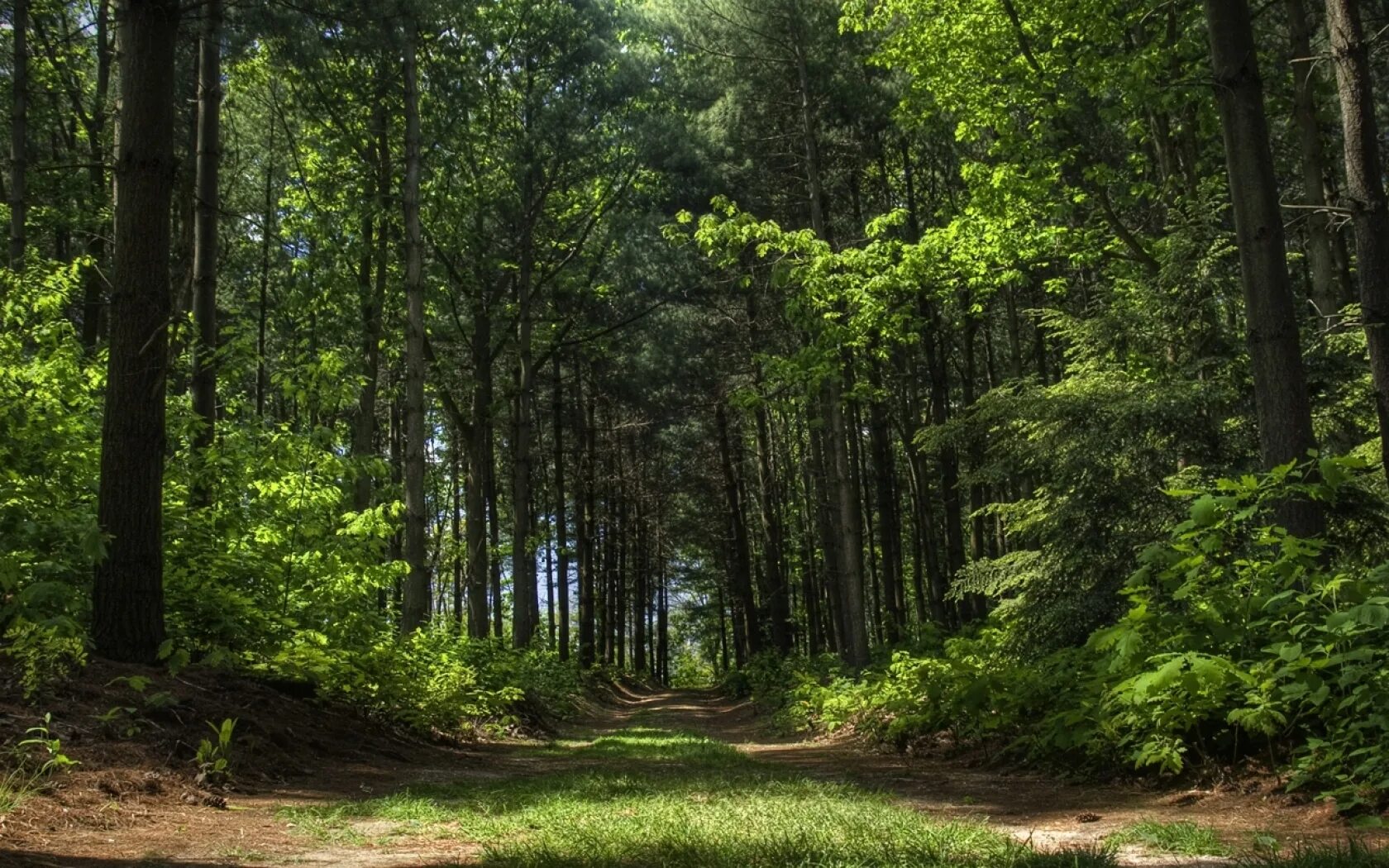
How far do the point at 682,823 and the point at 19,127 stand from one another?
1534cm

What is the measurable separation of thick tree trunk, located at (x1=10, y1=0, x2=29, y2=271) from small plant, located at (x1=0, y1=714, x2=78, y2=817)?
10.2 m

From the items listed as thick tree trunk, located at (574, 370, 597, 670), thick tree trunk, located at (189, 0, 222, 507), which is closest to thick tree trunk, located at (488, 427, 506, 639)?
thick tree trunk, located at (574, 370, 597, 670)

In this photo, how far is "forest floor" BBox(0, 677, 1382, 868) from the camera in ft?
14.2

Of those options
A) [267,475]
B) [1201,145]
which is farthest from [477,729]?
[1201,145]

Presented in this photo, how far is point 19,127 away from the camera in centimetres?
1492

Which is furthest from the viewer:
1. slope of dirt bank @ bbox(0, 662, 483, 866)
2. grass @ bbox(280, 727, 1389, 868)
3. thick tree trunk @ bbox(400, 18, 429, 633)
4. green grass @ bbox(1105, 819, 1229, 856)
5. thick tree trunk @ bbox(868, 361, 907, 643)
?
thick tree trunk @ bbox(868, 361, 907, 643)

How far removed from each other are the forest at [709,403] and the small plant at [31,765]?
0.05 metres

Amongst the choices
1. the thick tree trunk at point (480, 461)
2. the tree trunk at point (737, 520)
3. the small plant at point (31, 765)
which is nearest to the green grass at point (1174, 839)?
the small plant at point (31, 765)

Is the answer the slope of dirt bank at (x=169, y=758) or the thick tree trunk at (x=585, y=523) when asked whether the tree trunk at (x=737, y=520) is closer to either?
the thick tree trunk at (x=585, y=523)

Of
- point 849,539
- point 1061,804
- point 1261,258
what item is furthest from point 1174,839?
point 849,539

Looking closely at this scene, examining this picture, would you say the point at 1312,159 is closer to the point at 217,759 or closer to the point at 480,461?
the point at 217,759

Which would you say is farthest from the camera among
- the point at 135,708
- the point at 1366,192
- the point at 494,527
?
the point at 494,527

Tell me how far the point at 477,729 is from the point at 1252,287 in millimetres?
10514

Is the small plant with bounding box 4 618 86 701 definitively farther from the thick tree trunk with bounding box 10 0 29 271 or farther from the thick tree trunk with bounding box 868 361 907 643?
the thick tree trunk with bounding box 868 361 907 643
